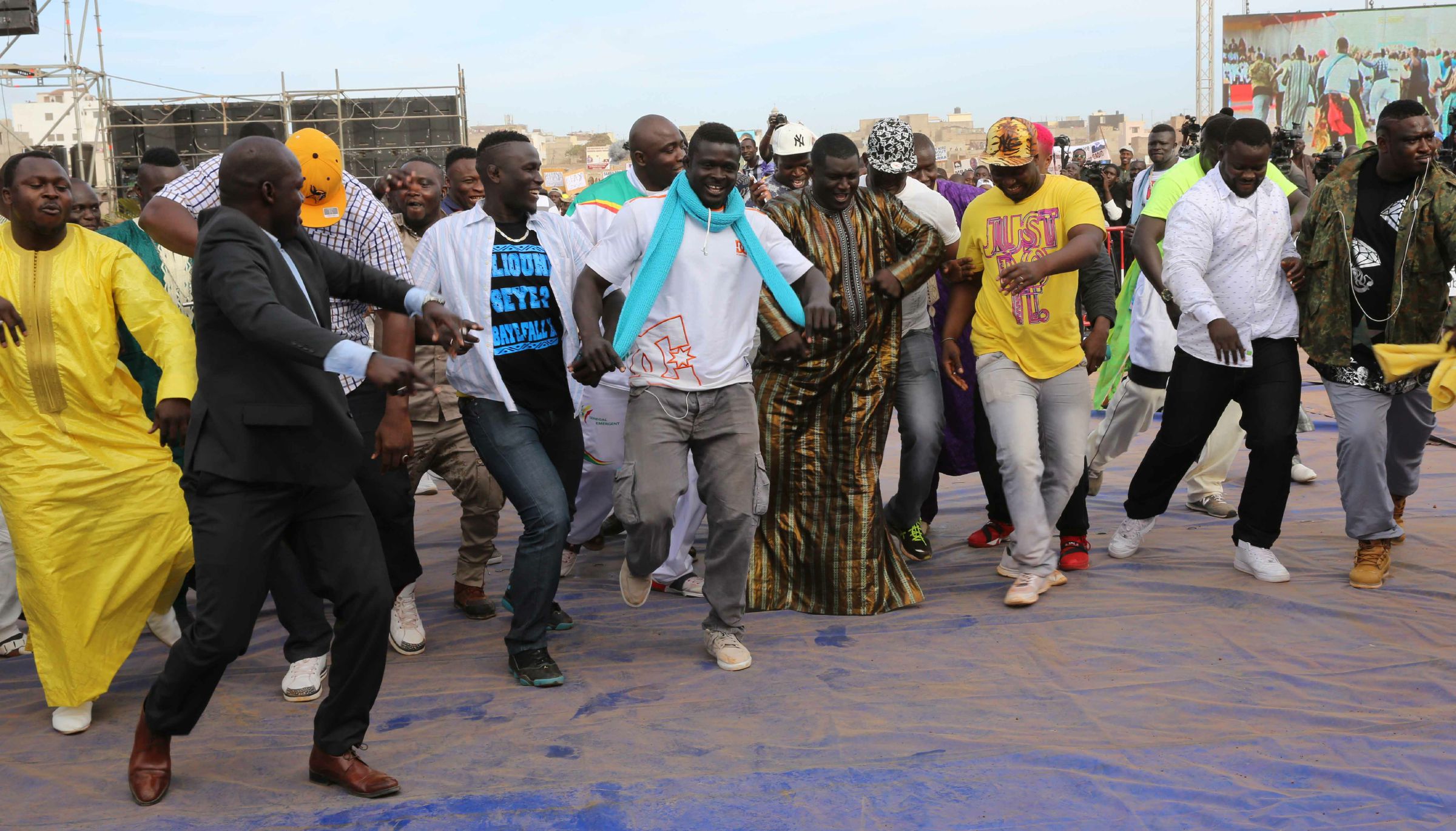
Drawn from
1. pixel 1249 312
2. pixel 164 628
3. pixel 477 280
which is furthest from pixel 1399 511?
pixel 164 628

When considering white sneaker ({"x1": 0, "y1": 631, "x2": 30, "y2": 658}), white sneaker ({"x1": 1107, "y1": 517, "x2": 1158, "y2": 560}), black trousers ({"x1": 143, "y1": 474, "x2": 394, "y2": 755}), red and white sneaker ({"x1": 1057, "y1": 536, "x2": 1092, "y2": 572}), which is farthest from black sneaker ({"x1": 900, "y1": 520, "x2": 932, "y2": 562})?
white sneaker ({"x1": 0, "y1": 631, "x2": 30, "y2": 658})

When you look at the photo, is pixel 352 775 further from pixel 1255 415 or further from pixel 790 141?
pixel 790 141

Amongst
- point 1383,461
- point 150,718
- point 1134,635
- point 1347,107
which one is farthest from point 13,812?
point 1347,107

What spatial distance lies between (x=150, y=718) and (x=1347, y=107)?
134 feet

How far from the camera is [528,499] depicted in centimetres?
468

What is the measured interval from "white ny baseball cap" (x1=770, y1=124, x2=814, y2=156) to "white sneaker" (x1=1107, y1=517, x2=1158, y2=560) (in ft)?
9.33

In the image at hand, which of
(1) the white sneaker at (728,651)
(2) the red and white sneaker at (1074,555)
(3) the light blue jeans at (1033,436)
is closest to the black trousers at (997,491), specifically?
(2) the red and white sneaker at (1074,555)

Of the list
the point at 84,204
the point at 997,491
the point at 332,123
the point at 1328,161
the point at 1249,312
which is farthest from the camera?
the point at 332,123

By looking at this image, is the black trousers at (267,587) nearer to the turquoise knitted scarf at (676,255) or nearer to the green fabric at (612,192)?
the turquoise knitted scarf at (676,255)

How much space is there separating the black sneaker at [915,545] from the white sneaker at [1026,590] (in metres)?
0.84

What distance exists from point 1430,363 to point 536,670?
376 centimetres

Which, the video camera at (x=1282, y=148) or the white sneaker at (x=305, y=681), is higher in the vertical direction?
the video camera at (x=1282, y=148)

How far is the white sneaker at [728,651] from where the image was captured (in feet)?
15.9

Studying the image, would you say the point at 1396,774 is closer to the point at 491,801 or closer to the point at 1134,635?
the point at 1134,635
